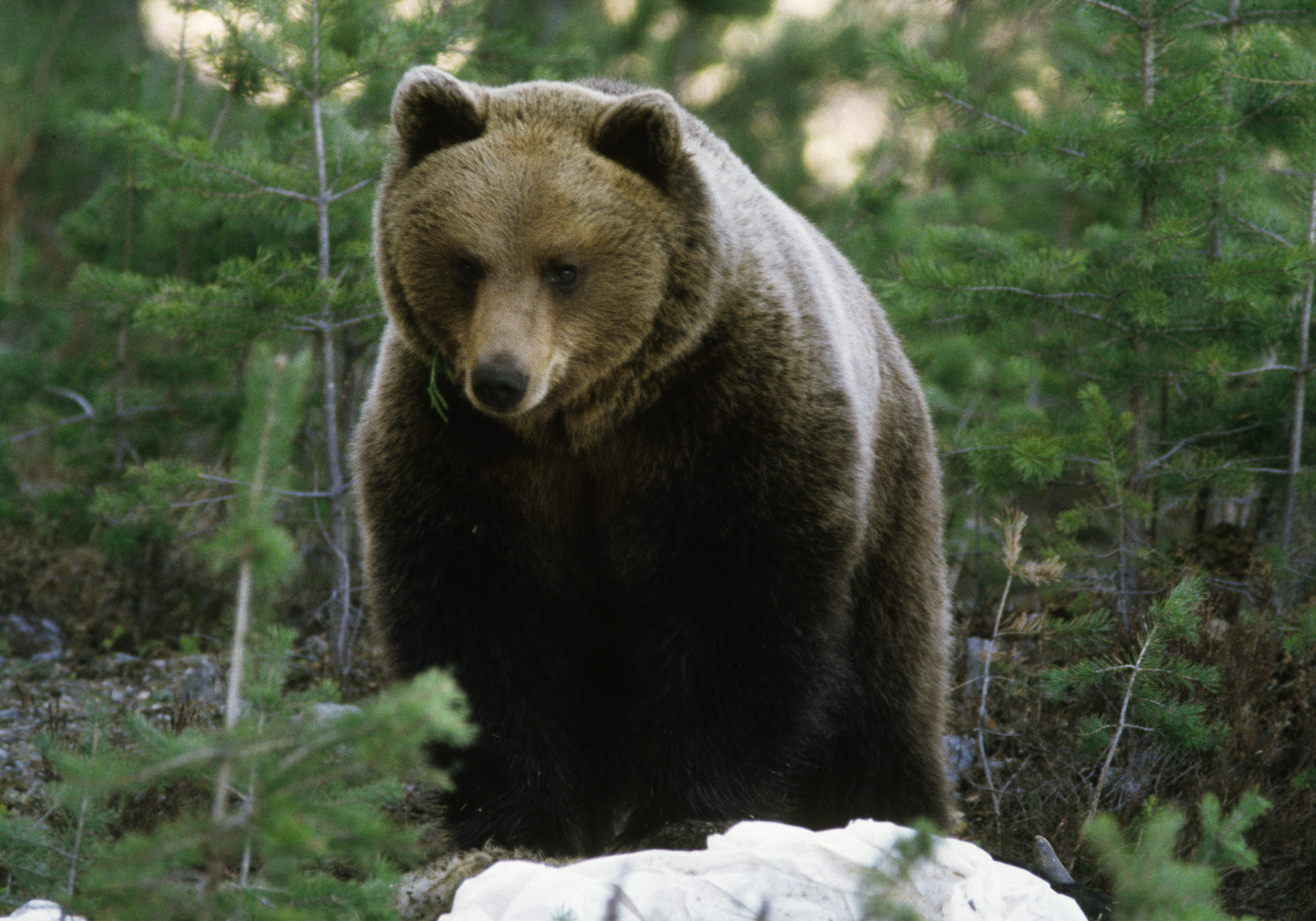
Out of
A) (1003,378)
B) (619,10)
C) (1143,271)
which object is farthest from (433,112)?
(619,10)

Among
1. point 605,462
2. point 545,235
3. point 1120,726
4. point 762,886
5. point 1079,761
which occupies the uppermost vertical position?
point 545,235

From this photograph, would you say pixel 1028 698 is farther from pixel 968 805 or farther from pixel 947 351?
pixel 947 351

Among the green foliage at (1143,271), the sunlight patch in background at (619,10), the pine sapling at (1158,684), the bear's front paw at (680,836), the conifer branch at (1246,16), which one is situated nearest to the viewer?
the bear's front paw at (680,836)

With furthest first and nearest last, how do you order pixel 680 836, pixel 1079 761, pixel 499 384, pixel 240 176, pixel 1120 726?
1. pixel 240 176
2. pixel 1079 761
3. pixel 1120 726
4. pixel 680 836
5. pixel 499 384

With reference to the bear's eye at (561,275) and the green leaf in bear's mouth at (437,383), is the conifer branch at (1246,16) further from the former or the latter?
the green leaf in bear's mouth at (437,383)

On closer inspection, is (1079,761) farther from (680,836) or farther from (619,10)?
(619,10)

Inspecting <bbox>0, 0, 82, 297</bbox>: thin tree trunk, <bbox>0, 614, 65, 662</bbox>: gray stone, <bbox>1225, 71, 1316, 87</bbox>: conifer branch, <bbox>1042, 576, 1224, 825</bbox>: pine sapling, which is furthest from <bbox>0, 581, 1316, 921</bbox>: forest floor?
<bbox>0, 0, 82, 297</bbox>: thin tree trunk

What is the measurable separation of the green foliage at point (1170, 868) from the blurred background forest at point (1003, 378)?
1606 mm

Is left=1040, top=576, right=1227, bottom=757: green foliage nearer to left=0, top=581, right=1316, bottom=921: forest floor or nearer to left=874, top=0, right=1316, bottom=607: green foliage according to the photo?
left=0, top=581, right=1316, bottom=921: forest floor

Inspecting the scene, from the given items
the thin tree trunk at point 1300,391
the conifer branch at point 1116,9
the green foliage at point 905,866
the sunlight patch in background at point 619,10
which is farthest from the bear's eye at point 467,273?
the sunlight patch in background at point 619,10

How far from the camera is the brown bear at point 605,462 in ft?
12.4

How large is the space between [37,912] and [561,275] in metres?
2.19

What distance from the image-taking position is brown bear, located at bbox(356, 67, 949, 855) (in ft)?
12.4

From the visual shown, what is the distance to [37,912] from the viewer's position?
283cm
